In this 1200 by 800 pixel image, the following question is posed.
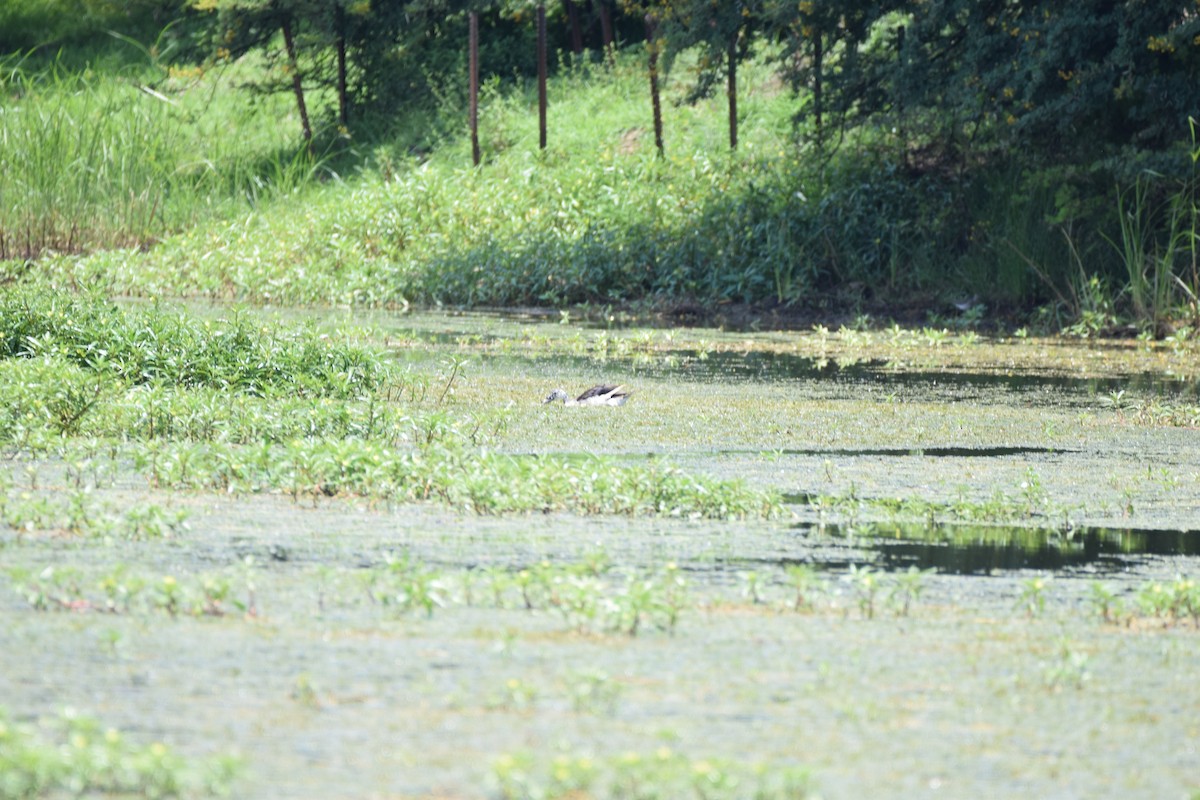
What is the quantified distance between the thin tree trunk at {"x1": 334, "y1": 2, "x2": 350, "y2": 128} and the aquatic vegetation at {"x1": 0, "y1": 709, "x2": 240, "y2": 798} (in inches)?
807

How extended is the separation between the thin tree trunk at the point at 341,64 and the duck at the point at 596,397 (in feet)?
48.1

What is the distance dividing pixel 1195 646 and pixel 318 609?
7.64ft

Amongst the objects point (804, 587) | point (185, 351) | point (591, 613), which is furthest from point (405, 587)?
point (185, 351)

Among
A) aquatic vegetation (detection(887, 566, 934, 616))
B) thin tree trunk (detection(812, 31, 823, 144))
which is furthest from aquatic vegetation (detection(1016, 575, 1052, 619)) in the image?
thin tree trunk (detection(812, 31, 823, 144))

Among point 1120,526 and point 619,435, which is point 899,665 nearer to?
point 1120,526

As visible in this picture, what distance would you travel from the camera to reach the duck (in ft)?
30.0

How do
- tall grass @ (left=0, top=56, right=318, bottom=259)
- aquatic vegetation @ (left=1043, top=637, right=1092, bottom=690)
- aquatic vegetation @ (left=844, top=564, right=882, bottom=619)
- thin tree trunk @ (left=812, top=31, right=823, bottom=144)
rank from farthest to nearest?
1. tall grass @ (left=0, top=56, right=318, bottom=259)
2. thin tree trunk @ (left=812, top=31, right=823, bottom=144)
3. aquatic vegetation @ (left=844, top=564, right=882, bottom=619)
4. aquatic vegetation @ (left=1043, top=637, right=1092, bottom=690)

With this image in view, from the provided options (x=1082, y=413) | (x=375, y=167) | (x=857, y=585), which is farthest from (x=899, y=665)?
(x=375, y=167)

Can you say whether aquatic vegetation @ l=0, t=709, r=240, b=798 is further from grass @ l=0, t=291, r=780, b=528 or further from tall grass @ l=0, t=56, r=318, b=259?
tall grass @ l=0, t=56, r=318, b=259

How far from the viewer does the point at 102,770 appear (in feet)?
9.96

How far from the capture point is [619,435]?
823cm

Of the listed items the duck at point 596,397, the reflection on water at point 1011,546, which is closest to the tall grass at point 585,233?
the duck at point 596,397

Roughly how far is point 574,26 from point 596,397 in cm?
1634

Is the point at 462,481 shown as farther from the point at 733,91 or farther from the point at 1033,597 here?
the point at 733,91
